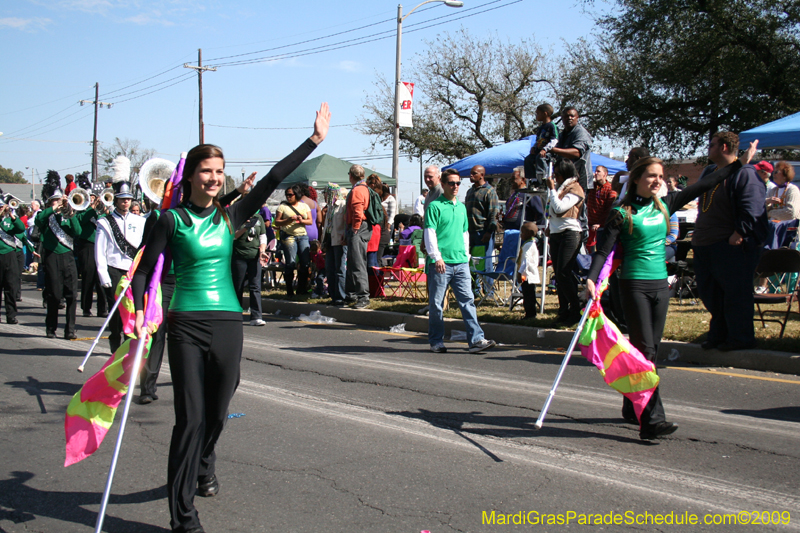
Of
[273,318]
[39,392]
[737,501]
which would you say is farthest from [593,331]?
[273,318]

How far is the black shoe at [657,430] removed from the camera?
15.9 feet

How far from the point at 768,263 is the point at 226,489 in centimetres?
726

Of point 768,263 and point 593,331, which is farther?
point 768,263

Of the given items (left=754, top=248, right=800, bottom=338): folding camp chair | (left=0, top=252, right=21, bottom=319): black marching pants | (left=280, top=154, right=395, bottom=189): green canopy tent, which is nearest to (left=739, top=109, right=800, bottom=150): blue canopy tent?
(left=754, top=248, right=800, bottom=338): folding camp chair

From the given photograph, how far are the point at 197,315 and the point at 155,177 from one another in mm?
3191

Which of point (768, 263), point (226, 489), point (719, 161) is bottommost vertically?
point (226, 489)

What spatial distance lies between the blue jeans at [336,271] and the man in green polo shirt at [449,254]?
12.9 ft

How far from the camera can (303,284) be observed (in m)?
14.1

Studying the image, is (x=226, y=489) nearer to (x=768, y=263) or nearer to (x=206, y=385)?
(x=206, y=385)

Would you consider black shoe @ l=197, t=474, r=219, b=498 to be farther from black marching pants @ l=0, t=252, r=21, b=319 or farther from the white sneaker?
black marching pants @ l=0, t=252, r=21, b=319

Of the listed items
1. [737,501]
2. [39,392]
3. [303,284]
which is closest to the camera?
[737,501]

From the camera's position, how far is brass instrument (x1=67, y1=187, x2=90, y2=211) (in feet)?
35.3

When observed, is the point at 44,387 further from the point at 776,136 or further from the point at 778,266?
the point at 776,136

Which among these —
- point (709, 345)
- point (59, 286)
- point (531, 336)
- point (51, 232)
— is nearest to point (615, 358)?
point (709, 345)
